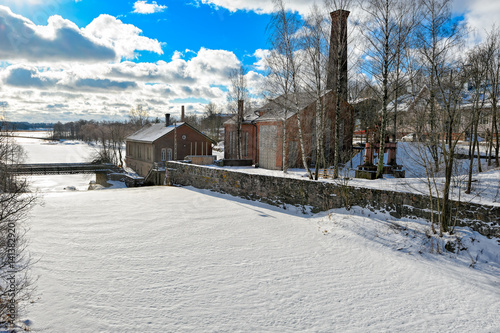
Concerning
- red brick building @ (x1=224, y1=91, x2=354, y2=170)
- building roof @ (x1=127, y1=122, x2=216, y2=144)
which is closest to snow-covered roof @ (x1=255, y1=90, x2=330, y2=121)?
red brick building @ (x1=224, y1=91, x2=354, y2=170)

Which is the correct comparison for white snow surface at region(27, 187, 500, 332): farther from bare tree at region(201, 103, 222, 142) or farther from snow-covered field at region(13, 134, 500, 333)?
bare tree at region(201, 103, 222, 142)

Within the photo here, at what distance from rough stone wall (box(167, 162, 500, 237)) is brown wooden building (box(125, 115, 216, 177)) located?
1719 cm

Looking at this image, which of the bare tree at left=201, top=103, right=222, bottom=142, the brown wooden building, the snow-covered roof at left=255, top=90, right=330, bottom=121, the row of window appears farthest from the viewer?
the bare tree at left=201, top=103, right=222, bottom=142

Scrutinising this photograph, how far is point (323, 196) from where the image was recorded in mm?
10234

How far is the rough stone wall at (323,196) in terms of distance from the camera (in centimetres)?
695

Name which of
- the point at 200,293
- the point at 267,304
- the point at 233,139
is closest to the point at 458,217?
the point at 267,304

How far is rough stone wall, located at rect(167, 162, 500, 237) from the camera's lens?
6.95 meters

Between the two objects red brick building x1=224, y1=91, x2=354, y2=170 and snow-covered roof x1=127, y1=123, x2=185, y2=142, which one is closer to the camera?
red brick building x1=224, y1=91, x2=354, y2=170

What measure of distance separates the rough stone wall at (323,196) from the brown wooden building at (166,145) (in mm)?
17194

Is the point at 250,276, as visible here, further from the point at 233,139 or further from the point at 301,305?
the point at 233,139

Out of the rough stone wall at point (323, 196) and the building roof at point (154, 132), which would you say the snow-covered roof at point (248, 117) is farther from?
the rough stone wall at point (323, 196)

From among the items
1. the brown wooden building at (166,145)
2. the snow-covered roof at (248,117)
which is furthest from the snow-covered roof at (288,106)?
the brown wooden building at (166,145)

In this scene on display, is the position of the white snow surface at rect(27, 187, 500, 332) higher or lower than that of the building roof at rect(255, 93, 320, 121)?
lower

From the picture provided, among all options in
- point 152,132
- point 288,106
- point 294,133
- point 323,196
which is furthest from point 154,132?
point 323,196
